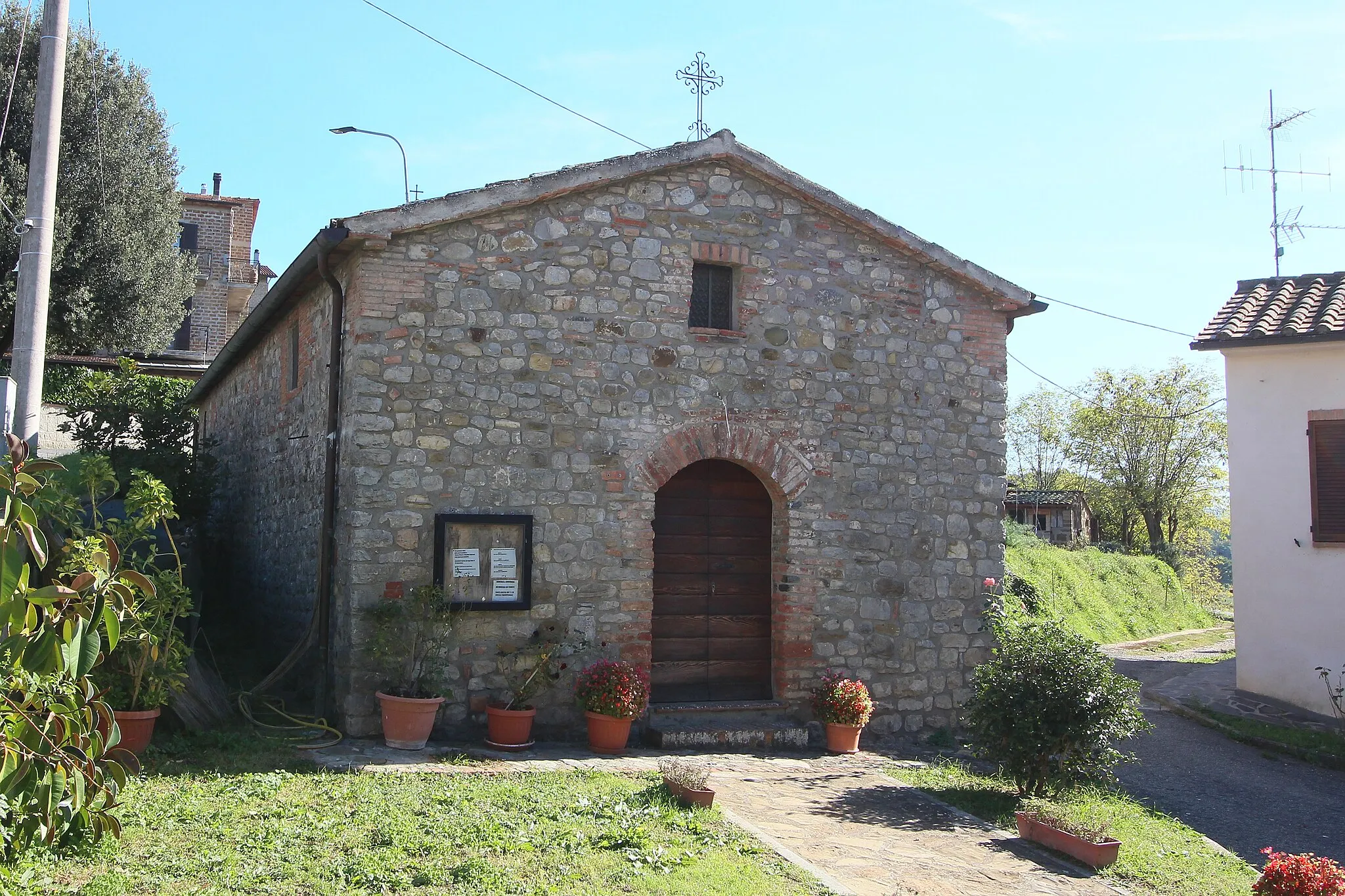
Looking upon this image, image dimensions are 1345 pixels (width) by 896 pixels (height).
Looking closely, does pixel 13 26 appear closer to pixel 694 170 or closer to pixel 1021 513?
pixel 694 170

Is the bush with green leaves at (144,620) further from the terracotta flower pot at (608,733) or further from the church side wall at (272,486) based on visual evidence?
the terracotta flower pot at (608,733)

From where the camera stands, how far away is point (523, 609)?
8891mm

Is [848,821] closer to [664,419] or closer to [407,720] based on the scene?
[407,720]

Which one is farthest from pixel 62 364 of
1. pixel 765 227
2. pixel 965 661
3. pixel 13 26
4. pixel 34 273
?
pixel 965 661

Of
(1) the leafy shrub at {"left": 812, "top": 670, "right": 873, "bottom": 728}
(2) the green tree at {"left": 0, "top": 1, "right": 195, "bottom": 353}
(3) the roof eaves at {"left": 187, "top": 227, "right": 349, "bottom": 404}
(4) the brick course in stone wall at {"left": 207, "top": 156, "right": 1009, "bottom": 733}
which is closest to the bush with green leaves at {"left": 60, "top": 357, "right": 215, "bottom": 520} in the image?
(3) the roof eaves at {"left": 187, "top": 227, "right": 349, "bottom": 404}

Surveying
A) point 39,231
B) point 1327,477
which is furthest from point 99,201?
point 1327,477

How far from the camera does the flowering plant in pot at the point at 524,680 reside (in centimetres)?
848

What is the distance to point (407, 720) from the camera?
320 inches

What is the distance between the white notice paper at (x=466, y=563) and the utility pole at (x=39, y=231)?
311 cm

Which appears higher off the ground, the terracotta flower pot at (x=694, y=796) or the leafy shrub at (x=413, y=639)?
the leafy shrub at (x=413, y=639)

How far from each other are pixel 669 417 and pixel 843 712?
9.91ft

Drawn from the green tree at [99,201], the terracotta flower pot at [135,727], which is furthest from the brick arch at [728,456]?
the green tree at [99,201]

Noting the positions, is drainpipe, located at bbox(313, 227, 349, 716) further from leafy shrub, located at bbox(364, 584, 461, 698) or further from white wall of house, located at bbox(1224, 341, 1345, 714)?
white wall of house, located at bbox(1224, 341, 1345, 714)

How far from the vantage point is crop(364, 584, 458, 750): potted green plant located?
8.16 metres
